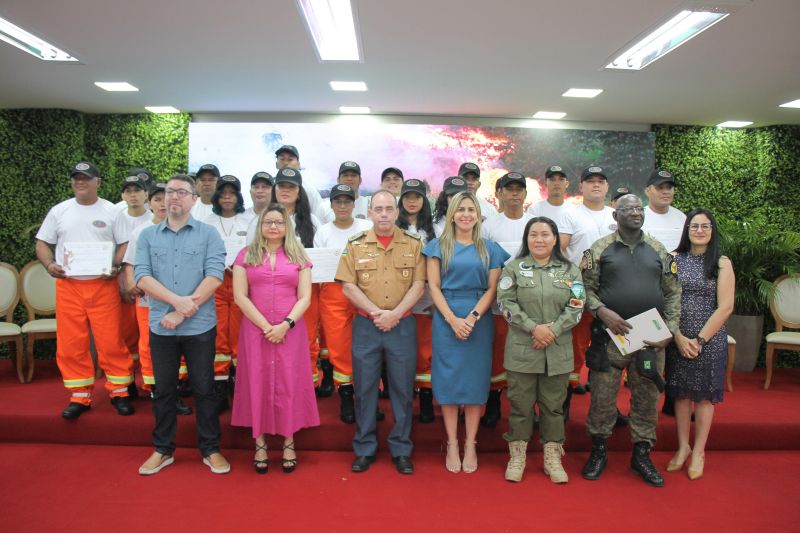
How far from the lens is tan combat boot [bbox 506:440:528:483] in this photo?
355 cm

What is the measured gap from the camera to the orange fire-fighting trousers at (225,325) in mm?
4273

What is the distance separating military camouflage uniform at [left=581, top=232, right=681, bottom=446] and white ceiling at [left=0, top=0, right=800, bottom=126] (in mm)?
2200

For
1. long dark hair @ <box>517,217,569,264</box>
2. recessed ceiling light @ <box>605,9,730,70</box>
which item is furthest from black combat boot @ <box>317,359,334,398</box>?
recessed ceiling light @ <box>605,9,730,70</box>

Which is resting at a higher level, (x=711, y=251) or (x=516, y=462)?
(x=711, y=251)

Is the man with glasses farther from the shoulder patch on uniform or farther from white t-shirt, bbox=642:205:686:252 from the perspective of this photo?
white t-shirt, bbox=642:205:686:252

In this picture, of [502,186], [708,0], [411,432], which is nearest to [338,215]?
[502,186]

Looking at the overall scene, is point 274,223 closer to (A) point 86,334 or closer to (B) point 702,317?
(A) point 86,334

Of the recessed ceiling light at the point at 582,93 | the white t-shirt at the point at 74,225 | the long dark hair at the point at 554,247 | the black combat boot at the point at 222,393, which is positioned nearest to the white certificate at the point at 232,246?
the black combat boot at the point at 222,393

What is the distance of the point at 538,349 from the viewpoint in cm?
345

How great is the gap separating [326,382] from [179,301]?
1.79 m

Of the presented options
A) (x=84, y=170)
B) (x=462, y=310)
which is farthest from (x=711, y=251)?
(x=84, y=170)

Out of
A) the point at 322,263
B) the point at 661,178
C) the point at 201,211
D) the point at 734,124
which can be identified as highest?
the point at 734,124

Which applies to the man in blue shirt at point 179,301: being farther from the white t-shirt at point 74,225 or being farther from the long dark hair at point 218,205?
the white t-shirt at point 74,225

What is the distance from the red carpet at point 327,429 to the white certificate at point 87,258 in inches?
45.3
